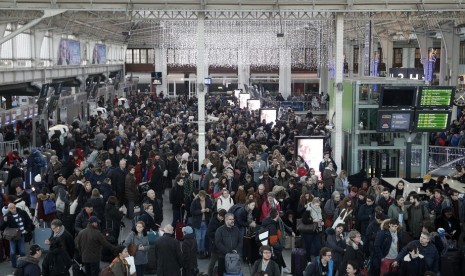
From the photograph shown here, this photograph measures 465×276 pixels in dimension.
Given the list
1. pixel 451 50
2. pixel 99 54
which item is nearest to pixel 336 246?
pixel 451 50

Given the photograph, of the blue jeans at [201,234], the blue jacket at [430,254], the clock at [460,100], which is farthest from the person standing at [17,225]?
the clock at [460,100]

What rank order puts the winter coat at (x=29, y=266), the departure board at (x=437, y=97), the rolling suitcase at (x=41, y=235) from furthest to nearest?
the departure board at (x=437, y=97)
the rolling suitcase at (x=41, y=235)
the winter coat at (x=29, y=266)

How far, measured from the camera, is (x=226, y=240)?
1052 cm

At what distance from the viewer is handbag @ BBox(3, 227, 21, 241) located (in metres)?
12.0

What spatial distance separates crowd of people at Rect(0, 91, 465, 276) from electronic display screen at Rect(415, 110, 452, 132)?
288 cm

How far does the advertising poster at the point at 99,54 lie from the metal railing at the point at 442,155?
1088 inches

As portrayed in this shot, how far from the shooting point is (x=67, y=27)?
35.1 metres

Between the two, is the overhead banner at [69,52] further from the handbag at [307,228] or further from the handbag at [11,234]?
the handbag at [307,228]

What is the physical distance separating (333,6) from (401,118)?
343 cm

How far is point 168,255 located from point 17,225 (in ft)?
11.0

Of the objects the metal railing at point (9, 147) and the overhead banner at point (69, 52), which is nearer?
the metal railing at point (9, 147)

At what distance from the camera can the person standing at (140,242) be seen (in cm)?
1059

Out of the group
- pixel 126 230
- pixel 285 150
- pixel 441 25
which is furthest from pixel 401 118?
pixel 441 25

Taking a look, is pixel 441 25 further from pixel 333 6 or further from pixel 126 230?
pixel 126 230
